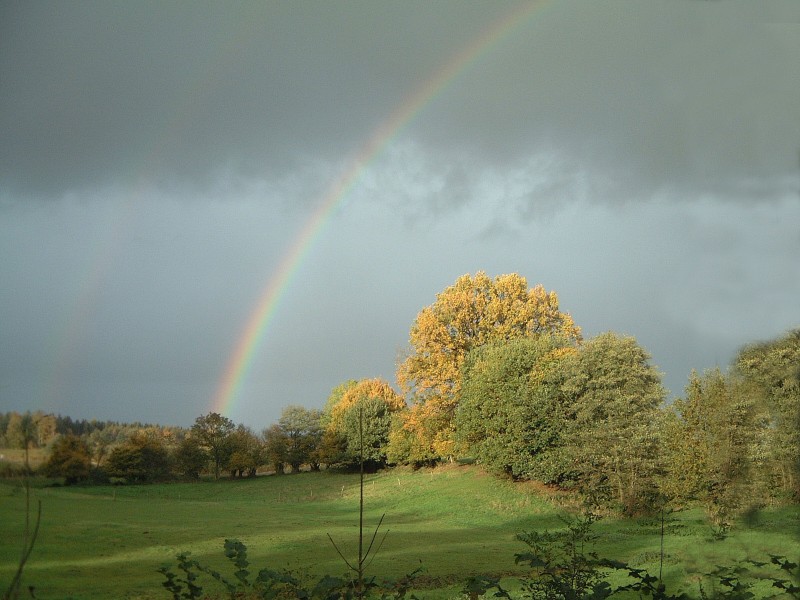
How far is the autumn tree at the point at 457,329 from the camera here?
2099 inches

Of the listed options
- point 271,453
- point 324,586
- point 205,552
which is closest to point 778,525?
point 324,586

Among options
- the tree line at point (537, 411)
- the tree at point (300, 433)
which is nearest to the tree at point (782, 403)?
the tree line at point (537, 411)

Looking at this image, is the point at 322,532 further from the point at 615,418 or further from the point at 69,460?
the point at 69,460

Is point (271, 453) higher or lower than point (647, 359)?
lower

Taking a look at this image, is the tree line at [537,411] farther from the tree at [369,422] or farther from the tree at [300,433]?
the tree at [300,433]

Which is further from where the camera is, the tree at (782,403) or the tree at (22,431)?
the tree at (782,403)

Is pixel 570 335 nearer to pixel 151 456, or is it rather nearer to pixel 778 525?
pixel 151 456

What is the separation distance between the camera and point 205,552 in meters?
25.1

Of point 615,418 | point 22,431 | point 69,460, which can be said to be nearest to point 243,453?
point 615,418

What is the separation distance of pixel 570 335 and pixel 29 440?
52643 millimetres

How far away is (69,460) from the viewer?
3295 millimetres

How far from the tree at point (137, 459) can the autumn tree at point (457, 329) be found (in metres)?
41.1

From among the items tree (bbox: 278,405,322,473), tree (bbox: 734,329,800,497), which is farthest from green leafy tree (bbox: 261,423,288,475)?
tree (bbox: 734,329,800,497)

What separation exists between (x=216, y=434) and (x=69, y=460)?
4622 centimetres
